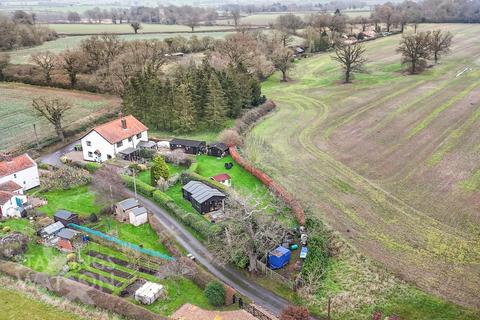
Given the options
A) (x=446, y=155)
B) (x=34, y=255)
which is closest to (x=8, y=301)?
(x=34, y=255)

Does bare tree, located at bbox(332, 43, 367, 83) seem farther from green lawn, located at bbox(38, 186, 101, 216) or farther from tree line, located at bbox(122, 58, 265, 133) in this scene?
green lawn, located at bbox(38, 186, 101, 216)

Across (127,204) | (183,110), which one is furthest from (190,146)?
(127,204)

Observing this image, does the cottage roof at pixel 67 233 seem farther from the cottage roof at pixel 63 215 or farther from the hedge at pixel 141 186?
the hedge at pixel 141 186

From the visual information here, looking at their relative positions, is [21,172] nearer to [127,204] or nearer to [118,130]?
[118,130]

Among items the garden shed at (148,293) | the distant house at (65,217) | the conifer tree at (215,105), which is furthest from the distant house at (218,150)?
the garden shed at (148,293)

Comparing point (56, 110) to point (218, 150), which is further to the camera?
point (56, 110)

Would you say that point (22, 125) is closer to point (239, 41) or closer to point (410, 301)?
point (239, 41)
